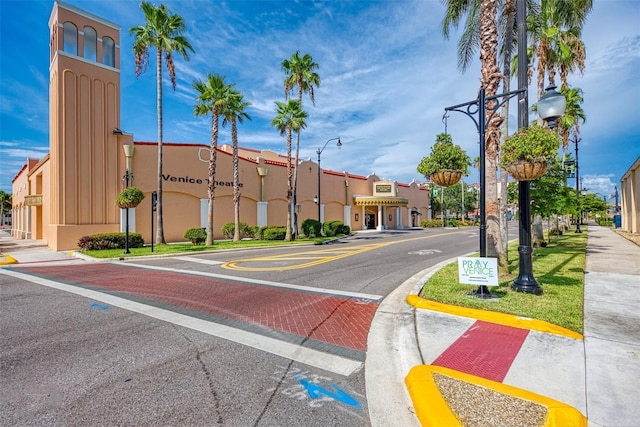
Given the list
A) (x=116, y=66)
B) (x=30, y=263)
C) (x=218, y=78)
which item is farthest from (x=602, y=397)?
(x=116, y=66)

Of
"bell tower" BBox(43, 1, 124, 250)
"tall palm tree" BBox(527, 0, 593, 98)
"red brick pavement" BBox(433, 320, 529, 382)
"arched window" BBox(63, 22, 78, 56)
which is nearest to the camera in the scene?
"red brick pavement" BBox(433, 320, 529, 382)

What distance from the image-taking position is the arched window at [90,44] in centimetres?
2070

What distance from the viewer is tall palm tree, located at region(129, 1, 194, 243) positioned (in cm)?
2017

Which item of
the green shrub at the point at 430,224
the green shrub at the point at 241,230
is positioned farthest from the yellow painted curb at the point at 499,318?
the green shrub at the point at 430,224

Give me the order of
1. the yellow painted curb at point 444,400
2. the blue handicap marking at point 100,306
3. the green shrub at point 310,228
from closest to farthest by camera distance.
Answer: the yellow painted curb at point 444,400 → the blue handicap marking at point 100,306 → the green shrub at point 310,228

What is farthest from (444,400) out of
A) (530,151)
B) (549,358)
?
(530,151)

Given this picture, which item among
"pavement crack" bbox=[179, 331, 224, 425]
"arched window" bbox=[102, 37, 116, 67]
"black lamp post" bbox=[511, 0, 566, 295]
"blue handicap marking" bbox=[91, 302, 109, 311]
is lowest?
"blue handicap marking" bbox=[91, 302, 109, 311]

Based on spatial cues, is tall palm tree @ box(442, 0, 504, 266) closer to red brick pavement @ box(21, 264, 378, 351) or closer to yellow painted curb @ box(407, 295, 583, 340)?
yellow painted curb @ box(407, 295, 583, 340)

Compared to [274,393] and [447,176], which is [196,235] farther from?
[274,393]

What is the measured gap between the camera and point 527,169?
6.08m

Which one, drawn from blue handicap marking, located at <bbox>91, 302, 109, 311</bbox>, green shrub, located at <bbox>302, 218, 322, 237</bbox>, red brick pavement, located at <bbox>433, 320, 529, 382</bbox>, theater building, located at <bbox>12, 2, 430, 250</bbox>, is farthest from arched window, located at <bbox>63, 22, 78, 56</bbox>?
red brick pavement, located at <bbox>433, 320, 529, 382</bbox>

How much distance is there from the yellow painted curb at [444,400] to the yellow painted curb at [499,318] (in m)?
2.17

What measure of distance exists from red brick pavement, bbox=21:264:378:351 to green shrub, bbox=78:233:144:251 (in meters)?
8.06

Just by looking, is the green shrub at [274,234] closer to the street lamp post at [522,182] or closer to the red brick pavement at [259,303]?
the red brick pavement at [259,303]
